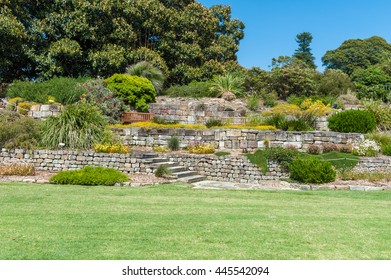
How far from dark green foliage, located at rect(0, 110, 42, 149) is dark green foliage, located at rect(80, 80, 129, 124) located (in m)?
3.45

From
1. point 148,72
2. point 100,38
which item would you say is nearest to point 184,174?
point 148,72

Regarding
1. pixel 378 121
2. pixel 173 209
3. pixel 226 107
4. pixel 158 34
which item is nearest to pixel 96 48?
pixel 158 34

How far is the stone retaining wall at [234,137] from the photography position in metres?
15.6

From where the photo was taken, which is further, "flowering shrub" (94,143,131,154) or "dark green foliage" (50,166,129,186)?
"flowering shrub" (94,143,131,154)

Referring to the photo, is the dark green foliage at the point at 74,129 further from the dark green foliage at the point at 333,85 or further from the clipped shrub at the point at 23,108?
the dark green foliage at the point at 333,85

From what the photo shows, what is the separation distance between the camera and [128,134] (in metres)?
16.8

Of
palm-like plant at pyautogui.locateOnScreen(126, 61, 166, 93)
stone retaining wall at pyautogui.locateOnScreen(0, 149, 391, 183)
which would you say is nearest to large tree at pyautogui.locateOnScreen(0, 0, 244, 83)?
palm-like plant at pyautogui.locateOnScreen(126, 61, 166, 93)

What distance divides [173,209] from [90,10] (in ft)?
66.9

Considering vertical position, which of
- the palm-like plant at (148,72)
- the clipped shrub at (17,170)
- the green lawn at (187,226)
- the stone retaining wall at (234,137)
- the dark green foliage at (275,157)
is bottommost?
the green lawn at (187,226)

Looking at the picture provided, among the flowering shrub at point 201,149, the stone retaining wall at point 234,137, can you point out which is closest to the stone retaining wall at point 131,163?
the flowering shrub at point 201,149

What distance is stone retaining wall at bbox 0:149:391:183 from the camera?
1399 centimetres

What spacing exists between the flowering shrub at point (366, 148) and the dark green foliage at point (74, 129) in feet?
31.9

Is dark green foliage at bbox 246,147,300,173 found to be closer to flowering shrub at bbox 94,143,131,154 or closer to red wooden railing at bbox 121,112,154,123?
flowering shrub at bbox 94,143,131,154

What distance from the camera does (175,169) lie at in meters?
14.1
